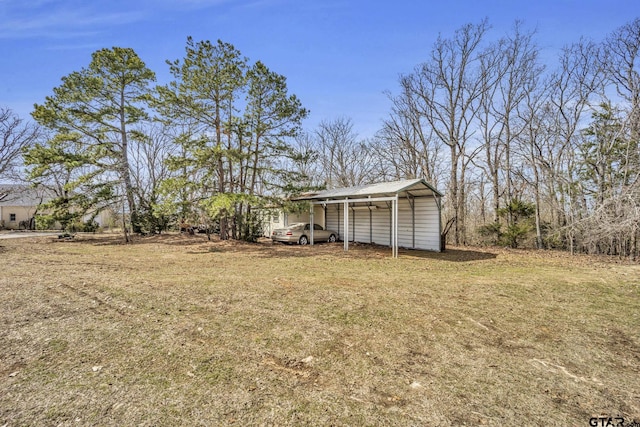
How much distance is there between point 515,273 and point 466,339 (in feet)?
18.6

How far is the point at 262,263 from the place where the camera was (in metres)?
9.58

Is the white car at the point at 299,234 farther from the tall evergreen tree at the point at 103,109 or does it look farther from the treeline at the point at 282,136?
the tall evergreen tree at the point at 103,109

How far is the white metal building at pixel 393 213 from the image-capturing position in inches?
480

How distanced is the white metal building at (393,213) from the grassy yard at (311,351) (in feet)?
18.9

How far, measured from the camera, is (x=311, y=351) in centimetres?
334

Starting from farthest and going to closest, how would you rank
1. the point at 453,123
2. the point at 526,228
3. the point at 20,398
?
the point at 453,123 → the point at 526,228 → the point at 20,398

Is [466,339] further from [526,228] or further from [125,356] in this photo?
[526,228]

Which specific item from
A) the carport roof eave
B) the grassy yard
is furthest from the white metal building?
the grassy yard

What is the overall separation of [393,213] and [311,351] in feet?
28.8

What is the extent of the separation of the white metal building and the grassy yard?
5746 mm

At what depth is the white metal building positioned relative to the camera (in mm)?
12184

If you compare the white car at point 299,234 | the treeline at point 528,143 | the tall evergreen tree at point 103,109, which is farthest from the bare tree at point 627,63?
the tall evergreen tree at point 103,109

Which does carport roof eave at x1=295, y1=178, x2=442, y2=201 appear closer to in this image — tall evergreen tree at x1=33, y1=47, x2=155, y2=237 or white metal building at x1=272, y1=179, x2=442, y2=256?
white metal building at x1=272, y1=179, x2=442, y2=256

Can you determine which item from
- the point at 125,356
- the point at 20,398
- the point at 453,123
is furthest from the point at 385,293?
the point at 453,123
